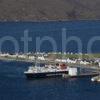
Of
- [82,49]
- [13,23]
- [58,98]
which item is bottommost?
[58,98]

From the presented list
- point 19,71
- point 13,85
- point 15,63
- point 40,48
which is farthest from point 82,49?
point 13,85

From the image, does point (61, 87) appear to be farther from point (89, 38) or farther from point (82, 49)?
point (89, 38)

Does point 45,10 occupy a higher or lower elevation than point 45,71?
higher

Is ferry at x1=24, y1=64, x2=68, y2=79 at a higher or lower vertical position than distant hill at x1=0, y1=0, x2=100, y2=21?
lower

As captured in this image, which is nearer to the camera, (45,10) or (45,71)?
(45,71)
